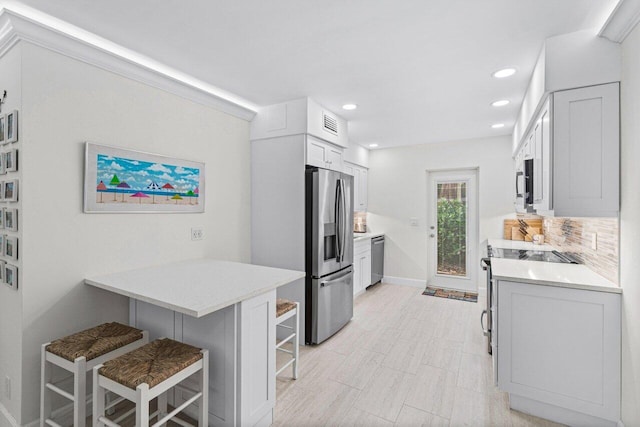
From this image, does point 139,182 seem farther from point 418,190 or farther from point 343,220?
point 418,190

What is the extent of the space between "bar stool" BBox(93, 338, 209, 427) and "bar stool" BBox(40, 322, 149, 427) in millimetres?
163

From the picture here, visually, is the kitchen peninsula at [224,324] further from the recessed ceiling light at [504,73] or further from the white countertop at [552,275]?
the recessed ceiling light at [504,73]

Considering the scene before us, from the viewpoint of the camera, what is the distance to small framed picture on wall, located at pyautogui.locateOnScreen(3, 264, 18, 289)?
189cm

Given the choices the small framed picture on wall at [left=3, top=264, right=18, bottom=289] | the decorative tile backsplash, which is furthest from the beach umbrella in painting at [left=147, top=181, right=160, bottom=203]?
the decorative tile backsplash

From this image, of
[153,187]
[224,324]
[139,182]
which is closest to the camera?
[224,324]

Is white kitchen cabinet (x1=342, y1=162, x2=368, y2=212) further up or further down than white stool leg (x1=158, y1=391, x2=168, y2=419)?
further up

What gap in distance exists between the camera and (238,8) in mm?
1754

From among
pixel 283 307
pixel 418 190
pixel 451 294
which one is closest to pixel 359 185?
pixel 418 190

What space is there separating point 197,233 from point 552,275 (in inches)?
113

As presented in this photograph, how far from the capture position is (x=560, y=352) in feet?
6.53

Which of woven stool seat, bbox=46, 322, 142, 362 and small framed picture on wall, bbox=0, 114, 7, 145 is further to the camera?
small framed picture on wall, bbox=0, 114, 7, 145

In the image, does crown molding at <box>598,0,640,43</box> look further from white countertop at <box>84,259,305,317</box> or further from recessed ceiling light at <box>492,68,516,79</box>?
white countertop at <box>84,259,305,317</box>

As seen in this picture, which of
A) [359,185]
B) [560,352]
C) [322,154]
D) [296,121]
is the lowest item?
[560,352]

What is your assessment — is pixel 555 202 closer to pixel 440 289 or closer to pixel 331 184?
pixel 331 184
